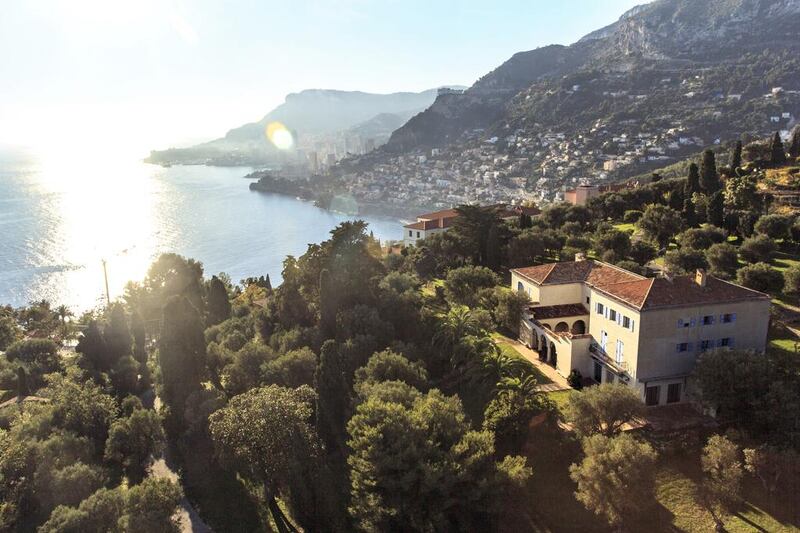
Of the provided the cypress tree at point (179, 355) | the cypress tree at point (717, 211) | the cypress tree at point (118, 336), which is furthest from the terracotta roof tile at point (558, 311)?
the cypress tree at point (118, 336)

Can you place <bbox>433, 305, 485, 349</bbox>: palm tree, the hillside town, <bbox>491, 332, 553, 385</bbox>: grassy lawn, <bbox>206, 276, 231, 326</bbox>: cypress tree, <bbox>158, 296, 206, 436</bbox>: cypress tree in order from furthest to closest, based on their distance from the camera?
1. the hillside town
2. <bbox>206, 276, 231, 326</bbox>: cypress tree
3. <bbox>158, 296, 206, 436</bbox>: cypress tree
4. <bbox>433, 305, 485, 349</bbox>: palm tree
5. <bbox>491, 332, 553, 385</bbox>: grassy lawn

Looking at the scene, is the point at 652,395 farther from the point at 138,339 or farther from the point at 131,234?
the point at 131,234

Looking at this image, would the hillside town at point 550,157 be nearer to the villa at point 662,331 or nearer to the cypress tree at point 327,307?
the cypress tree at point 327,307

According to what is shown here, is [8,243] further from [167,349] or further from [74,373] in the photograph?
[167,349]

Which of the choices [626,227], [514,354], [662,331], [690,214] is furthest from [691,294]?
[626,227]

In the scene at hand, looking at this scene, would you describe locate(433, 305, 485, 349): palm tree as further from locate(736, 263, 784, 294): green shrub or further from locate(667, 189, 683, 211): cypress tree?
locate(667, 189, 683, 211): cypress tree

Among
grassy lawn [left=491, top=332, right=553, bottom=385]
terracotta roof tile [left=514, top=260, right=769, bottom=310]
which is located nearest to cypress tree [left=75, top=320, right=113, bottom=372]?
grassy lawn [left=491, top=332, right=553, bottom=385]
